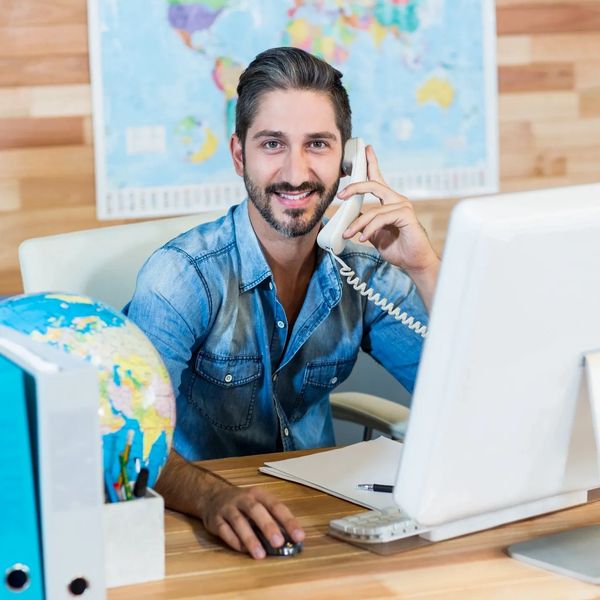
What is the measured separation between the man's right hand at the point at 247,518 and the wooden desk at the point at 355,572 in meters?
0.02

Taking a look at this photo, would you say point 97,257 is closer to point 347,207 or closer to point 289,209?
point 289,209

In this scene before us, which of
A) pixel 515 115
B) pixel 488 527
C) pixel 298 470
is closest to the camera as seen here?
pixel 488 527

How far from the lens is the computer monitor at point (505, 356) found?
1.18 metres

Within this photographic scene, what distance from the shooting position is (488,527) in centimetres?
153

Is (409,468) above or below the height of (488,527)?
above

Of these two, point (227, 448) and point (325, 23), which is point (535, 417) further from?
point (325, 23)

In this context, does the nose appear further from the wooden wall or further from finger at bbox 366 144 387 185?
the wooden wall

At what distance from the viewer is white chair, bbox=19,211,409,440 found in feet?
6.96

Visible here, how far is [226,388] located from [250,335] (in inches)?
4.3

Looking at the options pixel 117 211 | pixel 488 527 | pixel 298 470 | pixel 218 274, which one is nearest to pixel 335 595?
pixel 488 527

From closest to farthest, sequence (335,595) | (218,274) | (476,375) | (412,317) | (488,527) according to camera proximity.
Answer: (476,375)
(335,595)
(488,527)
(218,274)
(412,317)

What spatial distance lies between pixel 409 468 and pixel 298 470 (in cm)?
53

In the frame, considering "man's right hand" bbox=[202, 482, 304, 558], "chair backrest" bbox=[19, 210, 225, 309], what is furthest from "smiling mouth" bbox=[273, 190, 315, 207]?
"man's right hand" bbox=[202, 482, 304, 558]

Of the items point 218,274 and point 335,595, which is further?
point 218,274
